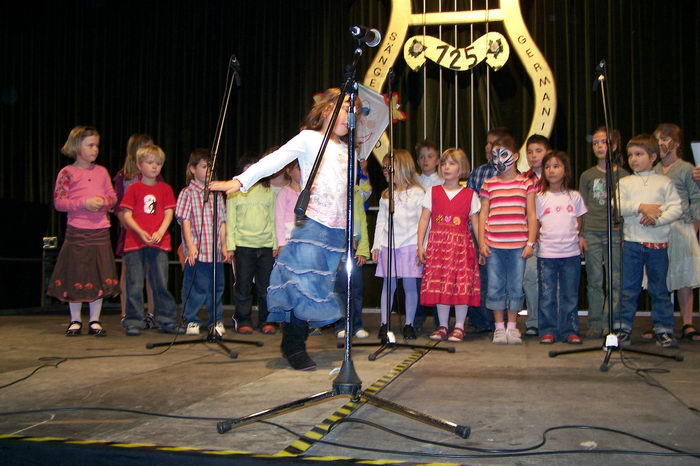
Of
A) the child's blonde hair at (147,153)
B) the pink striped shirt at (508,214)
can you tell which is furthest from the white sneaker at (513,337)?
the child's blonde hair at (147,153)

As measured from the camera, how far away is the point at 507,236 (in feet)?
13.7

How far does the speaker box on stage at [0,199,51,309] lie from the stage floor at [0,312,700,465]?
2741mm

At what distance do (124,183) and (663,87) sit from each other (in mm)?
4882

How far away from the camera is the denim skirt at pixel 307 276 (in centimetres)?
288

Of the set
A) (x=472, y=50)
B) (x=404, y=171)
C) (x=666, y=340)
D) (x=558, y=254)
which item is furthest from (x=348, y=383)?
(x=472, y=50)

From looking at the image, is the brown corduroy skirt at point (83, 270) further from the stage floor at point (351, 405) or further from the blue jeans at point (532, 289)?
the blue jeans at point (532, 289)

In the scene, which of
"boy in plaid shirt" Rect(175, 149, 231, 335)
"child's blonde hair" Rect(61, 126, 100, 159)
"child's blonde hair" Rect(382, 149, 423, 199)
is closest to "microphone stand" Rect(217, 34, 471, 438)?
"child's blonde hair" Rect(382, 149, 423, 199)

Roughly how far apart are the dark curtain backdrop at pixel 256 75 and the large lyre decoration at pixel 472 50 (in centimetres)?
23

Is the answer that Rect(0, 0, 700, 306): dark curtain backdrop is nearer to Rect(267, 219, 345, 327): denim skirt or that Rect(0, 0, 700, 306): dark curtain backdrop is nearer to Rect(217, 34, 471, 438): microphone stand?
Rect(267, 219, 345, 327): denim skirt

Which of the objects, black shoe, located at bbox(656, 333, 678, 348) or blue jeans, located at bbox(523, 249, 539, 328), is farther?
blue jeans, located at bbox(523, 249, 539, 328)

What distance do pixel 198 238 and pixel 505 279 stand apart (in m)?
2.12

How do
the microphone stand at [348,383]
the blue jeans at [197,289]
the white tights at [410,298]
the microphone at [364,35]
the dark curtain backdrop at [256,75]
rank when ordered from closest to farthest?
1. the microphone stand at [348,383]
2. the microphone at [364,35]
3. the white tights at [410,298]
4. the blue jeans at [197,289]
5. the dark curtain backdrop at [256,75]

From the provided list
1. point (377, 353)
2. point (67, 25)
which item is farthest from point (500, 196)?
point (67, 25)

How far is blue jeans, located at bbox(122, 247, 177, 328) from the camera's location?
464 cm
